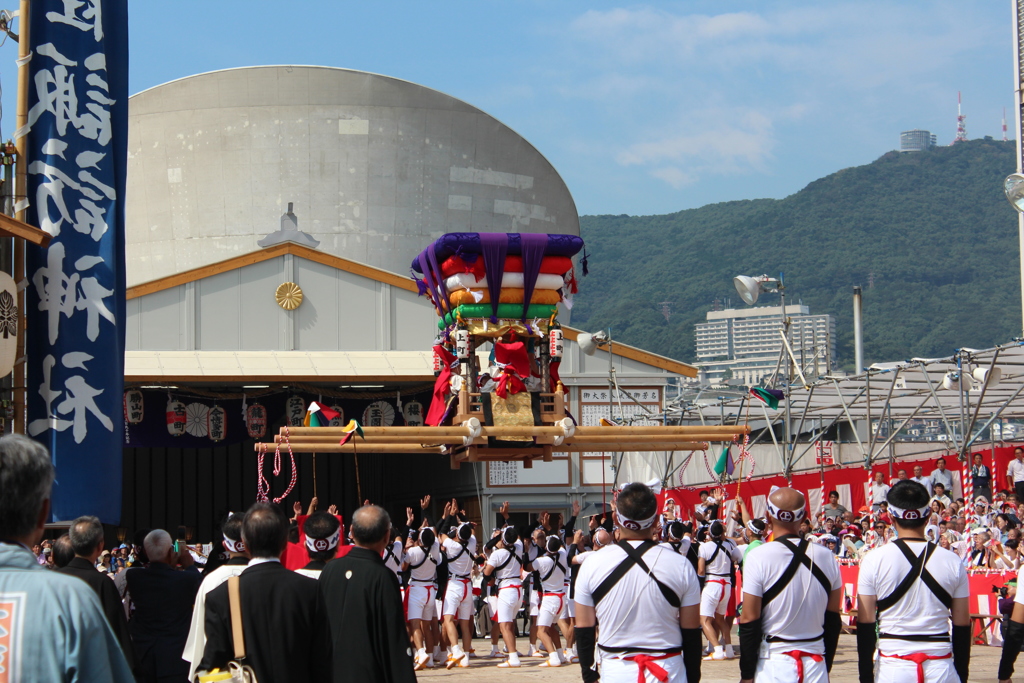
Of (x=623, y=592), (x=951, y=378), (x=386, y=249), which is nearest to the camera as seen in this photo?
(x=623, y=592)

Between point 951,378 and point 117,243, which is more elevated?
point 117,243

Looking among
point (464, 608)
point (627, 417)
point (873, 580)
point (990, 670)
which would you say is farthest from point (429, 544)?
point (627, 417)

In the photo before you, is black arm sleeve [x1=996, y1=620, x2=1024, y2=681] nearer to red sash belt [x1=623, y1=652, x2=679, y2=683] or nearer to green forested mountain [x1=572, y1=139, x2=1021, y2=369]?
red sash belt [x1=623, y1=652, x2=679, y2=683]

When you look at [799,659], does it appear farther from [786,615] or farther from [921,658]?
[921,658]

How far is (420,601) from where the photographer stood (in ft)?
50.8

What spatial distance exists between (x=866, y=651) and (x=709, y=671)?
298 inches

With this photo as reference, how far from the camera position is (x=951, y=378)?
64.6ft

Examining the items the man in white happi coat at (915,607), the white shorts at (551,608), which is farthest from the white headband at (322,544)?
the white shorts at (551,608)

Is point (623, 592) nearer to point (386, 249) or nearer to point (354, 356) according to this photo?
point (354, 356)

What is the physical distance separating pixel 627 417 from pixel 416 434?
13.8m

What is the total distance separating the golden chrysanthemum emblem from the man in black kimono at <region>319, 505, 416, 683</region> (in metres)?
19.3

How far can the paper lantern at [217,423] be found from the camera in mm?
25203

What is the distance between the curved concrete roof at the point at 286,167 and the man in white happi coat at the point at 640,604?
27.3m

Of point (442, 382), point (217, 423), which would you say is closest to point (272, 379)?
point (217, 423)
